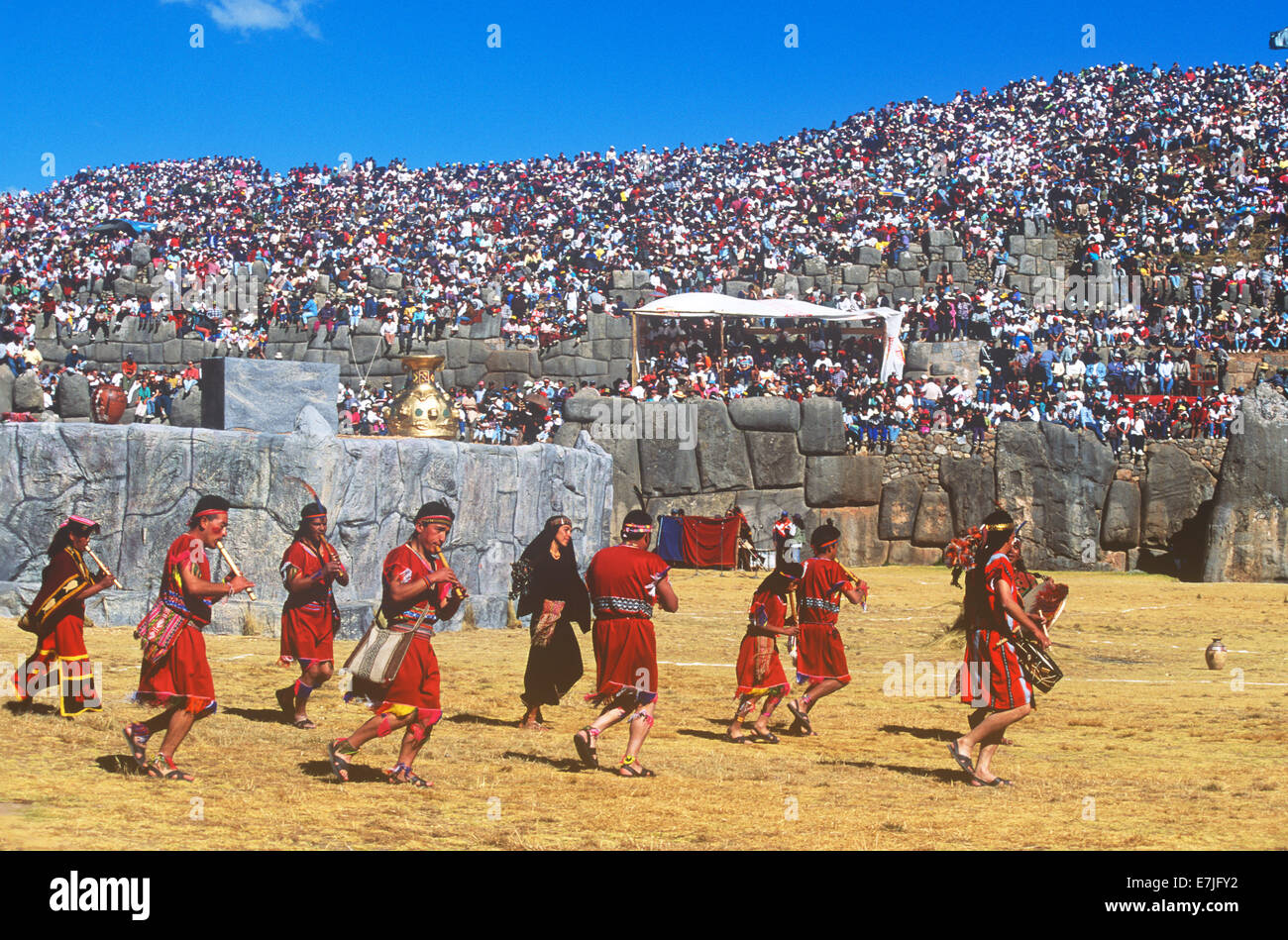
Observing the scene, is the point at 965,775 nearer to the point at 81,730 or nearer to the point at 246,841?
the point at 246,841

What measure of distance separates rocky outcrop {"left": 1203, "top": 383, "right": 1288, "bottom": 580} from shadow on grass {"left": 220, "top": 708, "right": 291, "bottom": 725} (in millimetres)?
18403

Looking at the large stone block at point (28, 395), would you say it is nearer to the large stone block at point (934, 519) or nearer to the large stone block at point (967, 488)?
the large stone block at point (934, 519)

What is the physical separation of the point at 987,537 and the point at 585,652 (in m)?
6.92

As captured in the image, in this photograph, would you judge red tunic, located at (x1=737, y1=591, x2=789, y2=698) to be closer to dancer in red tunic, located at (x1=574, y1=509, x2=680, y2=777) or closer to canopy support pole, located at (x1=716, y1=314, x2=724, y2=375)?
A: dancer in red tunic, located at (x1=574, y1=509, x2=680, y2=777)

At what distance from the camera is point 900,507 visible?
26.3m

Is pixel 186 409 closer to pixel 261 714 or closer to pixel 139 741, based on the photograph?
pixel 261 714

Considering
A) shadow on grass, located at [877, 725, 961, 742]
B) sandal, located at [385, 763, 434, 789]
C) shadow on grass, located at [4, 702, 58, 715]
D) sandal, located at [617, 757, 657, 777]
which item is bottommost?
shadow on grass, located at [877, 725, 961, 742]

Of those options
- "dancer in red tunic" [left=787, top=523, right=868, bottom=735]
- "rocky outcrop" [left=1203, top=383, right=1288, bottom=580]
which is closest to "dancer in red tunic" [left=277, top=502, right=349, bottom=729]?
"dancer in red tunic" [left=787, top=523, right=868, bottom=735]

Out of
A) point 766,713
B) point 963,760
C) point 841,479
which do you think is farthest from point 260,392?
point 841,479

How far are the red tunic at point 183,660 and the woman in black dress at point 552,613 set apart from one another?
2912 mm

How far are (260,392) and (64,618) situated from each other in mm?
7878

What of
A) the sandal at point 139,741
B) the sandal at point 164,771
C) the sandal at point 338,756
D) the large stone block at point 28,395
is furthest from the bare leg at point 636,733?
the large stone block at point 28,395

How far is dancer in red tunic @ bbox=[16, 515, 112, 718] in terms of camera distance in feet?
28.6
